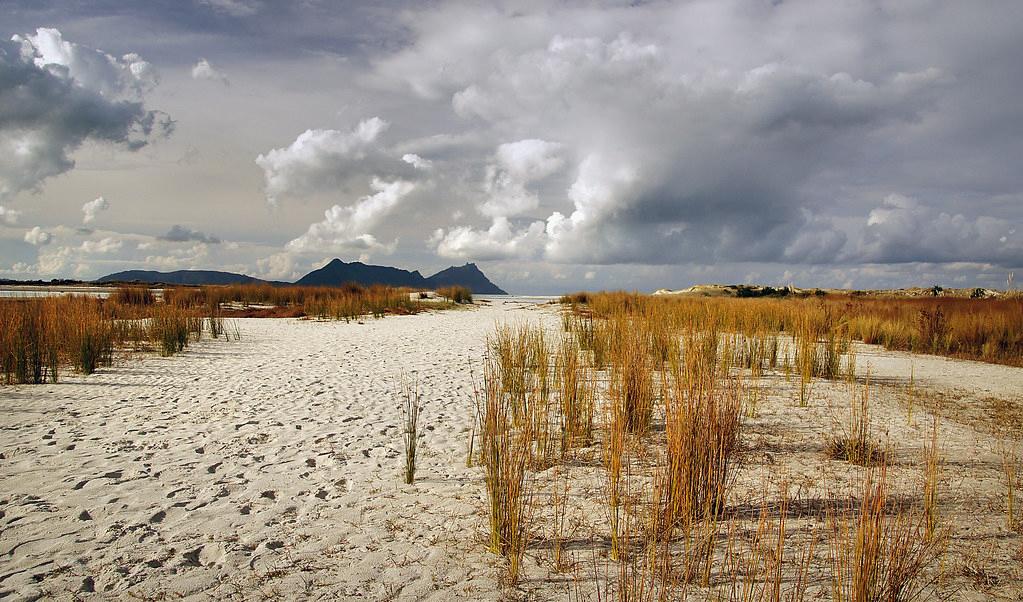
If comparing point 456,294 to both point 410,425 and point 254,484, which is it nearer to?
point 410,425

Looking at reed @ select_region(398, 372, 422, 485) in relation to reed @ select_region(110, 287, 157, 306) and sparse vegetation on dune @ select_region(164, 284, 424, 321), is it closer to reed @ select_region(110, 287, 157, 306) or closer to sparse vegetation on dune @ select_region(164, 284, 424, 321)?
sparse vegetation on dune @ select_region(164, 284, 424, 321)

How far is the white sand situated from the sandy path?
0.01 meters

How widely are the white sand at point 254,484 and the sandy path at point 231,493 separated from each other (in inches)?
0.5

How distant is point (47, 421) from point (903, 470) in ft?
25.4

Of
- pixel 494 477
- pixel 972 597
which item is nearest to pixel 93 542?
pixel 494 477

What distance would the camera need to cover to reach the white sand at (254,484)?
265 cm

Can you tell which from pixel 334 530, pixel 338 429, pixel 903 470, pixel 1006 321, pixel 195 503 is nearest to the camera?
pixel 334 530

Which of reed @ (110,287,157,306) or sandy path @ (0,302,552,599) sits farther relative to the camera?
reed @ (110,287,157,306)

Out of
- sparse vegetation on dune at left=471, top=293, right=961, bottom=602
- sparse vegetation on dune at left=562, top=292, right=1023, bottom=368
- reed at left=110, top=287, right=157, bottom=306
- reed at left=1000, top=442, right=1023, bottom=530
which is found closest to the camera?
sparse vegetation on dune at left=471, top=293, right=961, bottom=602

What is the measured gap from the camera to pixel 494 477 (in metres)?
2.96

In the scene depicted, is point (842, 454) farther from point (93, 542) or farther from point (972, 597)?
point (93, 542)

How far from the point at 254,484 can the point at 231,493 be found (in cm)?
18

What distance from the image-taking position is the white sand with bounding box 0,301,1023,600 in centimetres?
265

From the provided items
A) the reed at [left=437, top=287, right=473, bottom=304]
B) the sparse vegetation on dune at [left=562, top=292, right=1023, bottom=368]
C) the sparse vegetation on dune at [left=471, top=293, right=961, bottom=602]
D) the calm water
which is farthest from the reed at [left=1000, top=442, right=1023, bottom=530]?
the reed at [left=437, top=287, right=473, bottom=304]
